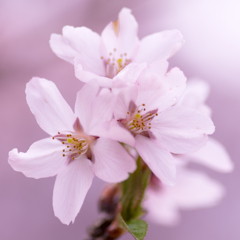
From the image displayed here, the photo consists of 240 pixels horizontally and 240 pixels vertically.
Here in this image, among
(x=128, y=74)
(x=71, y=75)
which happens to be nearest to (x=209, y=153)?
(x=128, y=74)

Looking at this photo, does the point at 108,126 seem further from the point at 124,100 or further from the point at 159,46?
the point at 159,46

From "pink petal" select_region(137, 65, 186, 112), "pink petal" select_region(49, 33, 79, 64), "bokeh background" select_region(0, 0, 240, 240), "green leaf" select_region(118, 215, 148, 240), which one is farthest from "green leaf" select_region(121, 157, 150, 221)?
"bokeh background" select_region(0, 0, 240, 240)

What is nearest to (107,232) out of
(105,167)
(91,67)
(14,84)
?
(105,167)

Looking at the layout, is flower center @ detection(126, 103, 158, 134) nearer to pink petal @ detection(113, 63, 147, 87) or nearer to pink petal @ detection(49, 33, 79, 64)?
pink petal @ detection(113, 63, 147, 87)

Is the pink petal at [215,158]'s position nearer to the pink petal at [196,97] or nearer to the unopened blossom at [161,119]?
the pink petal at [196,97]

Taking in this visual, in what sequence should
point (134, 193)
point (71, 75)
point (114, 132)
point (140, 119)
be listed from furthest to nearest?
1. point (71, 75)
2. point (134, 193)
3. point (140, 119)
4. point (114, 132)

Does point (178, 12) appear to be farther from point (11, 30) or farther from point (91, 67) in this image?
point (91, 67)
